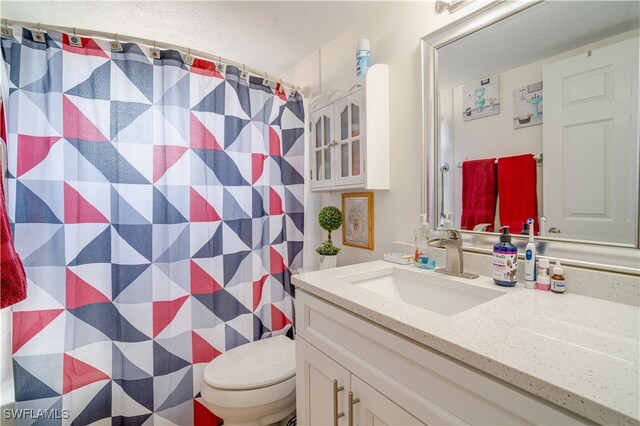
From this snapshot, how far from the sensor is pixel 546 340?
562mm

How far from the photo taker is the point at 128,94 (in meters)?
1.31

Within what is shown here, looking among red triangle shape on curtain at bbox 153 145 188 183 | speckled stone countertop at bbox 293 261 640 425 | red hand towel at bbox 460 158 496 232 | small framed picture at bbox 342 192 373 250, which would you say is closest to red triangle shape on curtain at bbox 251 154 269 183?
red triangle shape on curtain at bbox 153 145 188 183

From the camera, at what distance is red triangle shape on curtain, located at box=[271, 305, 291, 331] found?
5.63 feet

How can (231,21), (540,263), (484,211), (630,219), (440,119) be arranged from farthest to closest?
1. (231,21)
2. (440,119)
3. (484,211)
4. (540,263)
5. (630,219)

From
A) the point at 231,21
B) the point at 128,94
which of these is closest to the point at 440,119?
the point at 231,21

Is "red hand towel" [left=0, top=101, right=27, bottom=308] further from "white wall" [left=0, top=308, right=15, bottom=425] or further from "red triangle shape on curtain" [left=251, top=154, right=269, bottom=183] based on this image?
"red triangle shape on curtain" [left=251, top=154, right=269, bottom=183]

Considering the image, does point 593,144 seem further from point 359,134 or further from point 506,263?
point 359,134

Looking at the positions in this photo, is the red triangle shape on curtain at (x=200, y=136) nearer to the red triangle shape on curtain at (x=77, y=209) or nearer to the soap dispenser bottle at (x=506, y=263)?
the red triangle shape on curtain at (x=77, y=209)

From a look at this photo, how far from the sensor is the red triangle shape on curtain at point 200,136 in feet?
4.71

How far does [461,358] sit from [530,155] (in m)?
0.74

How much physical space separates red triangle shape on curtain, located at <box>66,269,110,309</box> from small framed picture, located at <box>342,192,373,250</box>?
123 centimetres

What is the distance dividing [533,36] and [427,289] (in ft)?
3.00

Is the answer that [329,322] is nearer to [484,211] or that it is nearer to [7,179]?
[484,211]

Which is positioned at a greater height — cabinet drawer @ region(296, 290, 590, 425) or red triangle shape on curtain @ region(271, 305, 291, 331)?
cabinet drawer @ region(296, 290, 590, 425)
